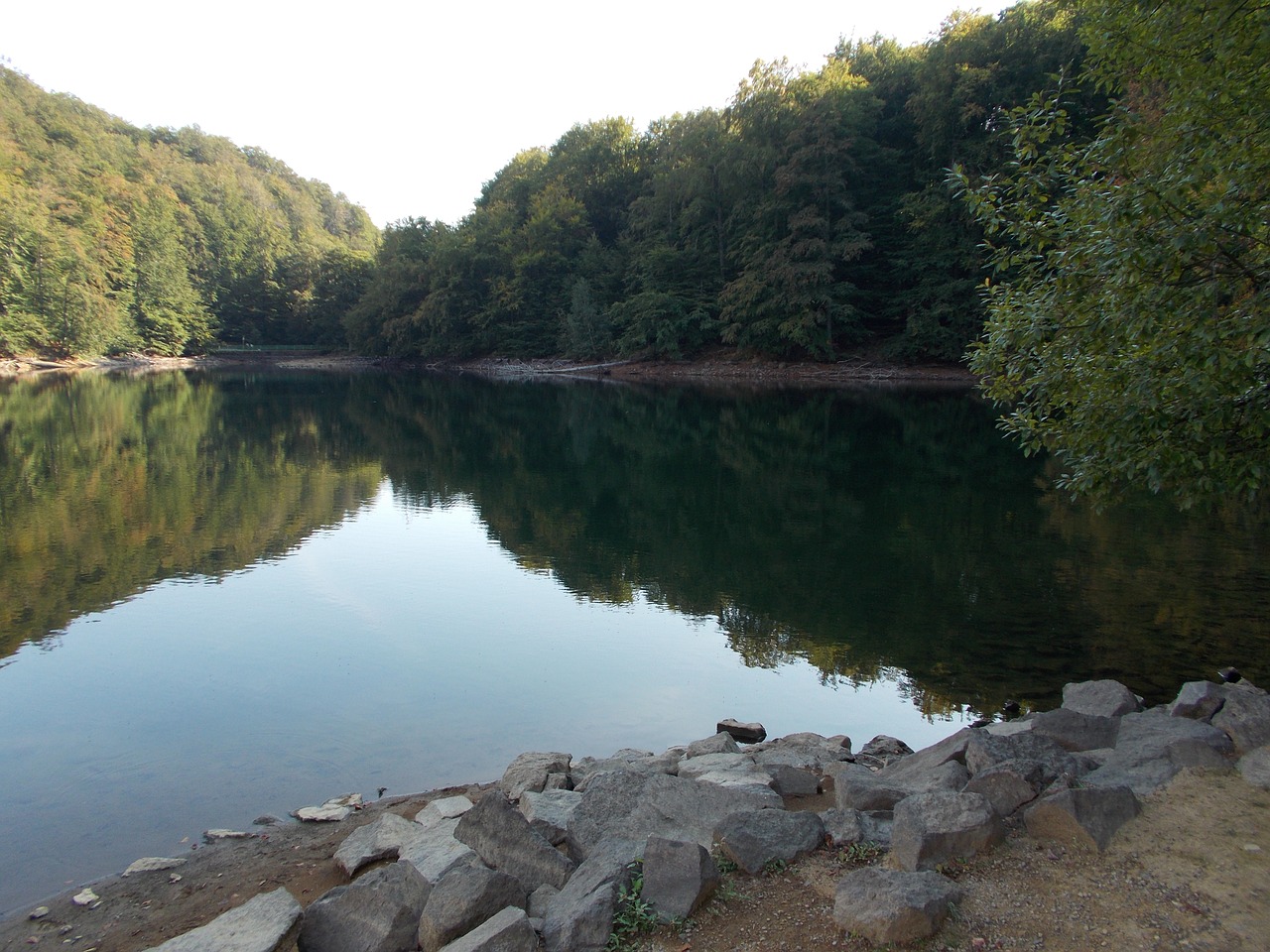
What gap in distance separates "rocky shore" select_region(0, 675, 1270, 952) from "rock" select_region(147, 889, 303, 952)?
1 cm

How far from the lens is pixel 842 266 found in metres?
52.2

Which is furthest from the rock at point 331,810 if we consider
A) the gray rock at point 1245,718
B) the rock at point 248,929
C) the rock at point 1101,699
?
the gray rock at point 1245,718

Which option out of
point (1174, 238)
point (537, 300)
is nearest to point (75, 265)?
point (537, 300)

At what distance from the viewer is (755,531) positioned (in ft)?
54.5

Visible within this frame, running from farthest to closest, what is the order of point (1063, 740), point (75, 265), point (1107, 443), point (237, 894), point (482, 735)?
point (75, 265) < point (482, 735) < point (1107, 443) < point (1063, 740) < point (237, 894)

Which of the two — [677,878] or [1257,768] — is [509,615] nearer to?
[677,878]

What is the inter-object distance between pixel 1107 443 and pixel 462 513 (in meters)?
14.7

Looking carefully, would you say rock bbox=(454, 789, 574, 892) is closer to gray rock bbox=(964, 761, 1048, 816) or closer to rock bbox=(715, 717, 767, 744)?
gray rock bbox=(964, 761, 1048, 816)

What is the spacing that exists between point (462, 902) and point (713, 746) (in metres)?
3.35

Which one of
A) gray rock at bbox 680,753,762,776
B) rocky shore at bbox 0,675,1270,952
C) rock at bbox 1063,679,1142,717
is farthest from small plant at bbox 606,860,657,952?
rock at bbox 1063,679,1142,717

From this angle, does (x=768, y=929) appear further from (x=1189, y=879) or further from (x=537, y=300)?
(x=537, y=300)

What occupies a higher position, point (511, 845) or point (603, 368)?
point (603, 368)

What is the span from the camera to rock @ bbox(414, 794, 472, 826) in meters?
5.99

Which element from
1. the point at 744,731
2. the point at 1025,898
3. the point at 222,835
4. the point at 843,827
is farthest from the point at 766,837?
the point at 222,835
